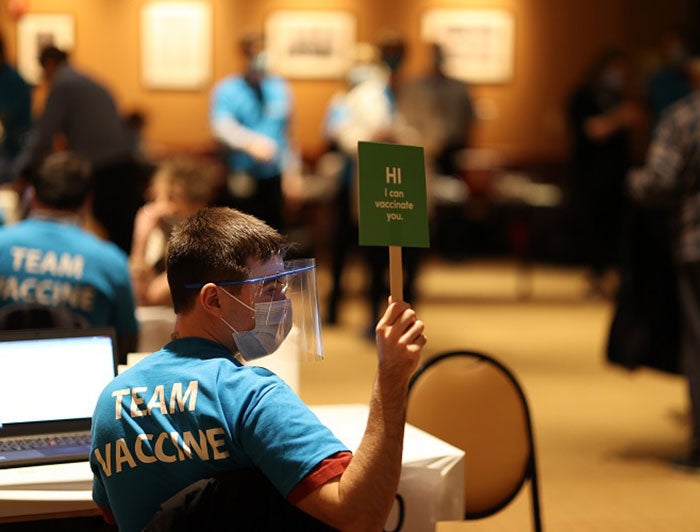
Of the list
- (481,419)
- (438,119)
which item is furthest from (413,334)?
(438,119)

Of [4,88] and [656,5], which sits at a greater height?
[656,5]

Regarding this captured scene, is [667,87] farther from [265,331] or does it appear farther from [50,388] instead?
[265,331]

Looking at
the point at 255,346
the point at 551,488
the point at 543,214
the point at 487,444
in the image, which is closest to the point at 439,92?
the point at 543,214

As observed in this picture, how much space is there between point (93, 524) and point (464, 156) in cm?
926

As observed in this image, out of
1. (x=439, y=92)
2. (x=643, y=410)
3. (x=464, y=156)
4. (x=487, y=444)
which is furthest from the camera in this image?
(x=464, y=156)

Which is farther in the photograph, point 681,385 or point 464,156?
point 464,156

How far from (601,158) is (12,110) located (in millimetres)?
5754

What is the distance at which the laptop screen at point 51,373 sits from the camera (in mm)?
2629

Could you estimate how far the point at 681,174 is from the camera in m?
5.09

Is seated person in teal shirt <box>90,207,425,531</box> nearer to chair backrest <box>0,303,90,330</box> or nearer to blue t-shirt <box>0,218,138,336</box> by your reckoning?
chair backrest <box>0,303,90,330</box>

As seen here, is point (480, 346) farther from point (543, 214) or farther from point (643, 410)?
point (543, 214)

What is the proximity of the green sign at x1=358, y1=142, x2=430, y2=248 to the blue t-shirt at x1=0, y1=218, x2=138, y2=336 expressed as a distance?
6.49 feet

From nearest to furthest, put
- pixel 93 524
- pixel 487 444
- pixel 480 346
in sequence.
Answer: pixel 93 524 < pixel 487 444 < pixel 480 346

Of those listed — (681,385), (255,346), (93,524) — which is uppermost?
(255,346)
